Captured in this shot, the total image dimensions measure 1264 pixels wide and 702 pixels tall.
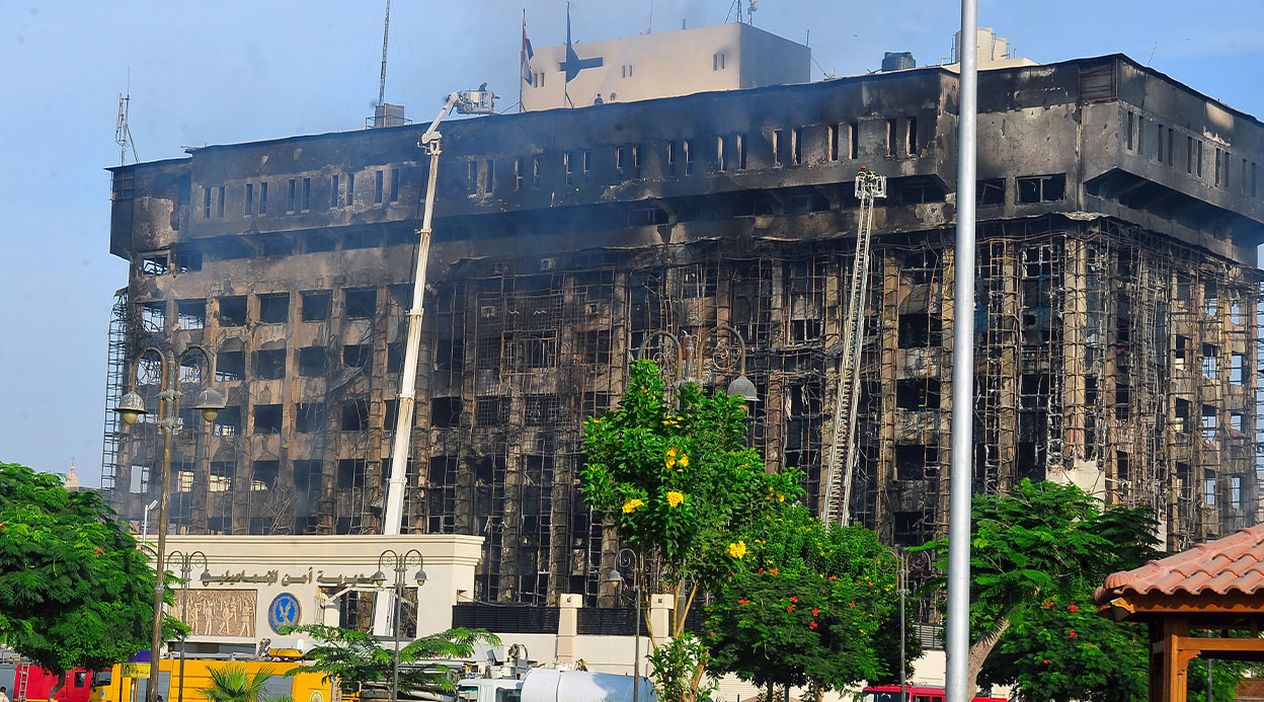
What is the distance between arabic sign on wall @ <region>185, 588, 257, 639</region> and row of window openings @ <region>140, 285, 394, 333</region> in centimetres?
2231

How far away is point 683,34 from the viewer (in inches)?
4218

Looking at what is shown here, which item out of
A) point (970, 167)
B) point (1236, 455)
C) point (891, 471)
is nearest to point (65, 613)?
point (970, 167)

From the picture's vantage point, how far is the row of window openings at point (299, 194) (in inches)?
3944

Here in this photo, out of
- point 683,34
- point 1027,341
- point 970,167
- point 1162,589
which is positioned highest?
point 683,34

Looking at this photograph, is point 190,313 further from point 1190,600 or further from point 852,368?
point 1190,600

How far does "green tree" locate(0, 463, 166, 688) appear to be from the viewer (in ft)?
136

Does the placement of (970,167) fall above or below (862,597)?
above

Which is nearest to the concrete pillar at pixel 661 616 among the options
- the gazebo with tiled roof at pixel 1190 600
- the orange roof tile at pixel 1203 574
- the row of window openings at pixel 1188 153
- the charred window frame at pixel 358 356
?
the row of window openings at pixel 1188 153

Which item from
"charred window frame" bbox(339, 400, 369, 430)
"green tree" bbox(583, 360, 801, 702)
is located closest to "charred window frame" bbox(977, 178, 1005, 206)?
"charred window frame" bbox(339, 400, 369, 430)

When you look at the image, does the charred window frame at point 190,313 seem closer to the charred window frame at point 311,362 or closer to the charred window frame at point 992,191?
the charred window frame at point 311,362

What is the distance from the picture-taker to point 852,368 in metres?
86.4

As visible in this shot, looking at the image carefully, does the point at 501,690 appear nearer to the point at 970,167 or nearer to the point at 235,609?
the point at 235,609

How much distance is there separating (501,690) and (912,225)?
40.3 metres

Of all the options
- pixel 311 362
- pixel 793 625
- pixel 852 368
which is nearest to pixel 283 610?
pixel 311 362
